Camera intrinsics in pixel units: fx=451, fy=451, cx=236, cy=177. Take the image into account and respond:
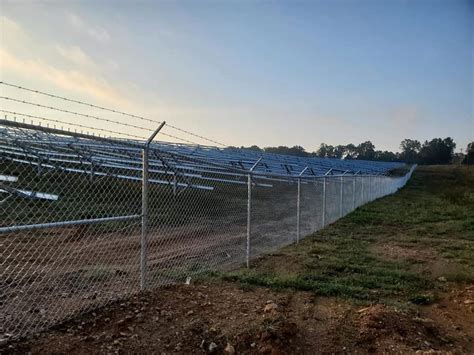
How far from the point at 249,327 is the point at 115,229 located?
7.19 metres

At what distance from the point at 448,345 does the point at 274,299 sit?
1970 millimetres

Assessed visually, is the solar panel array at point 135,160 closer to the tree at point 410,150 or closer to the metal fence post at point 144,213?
the metal fence post at point 144,213

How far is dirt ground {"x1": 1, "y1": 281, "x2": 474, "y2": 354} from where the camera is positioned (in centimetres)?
385

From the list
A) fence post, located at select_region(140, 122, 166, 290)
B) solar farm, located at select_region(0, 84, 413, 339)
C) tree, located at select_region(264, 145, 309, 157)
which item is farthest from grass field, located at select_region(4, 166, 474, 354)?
tree, located at select_region(264, 145, 309, 157)

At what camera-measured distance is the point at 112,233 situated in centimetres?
1037

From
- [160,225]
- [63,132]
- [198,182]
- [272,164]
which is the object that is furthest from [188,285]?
[272,164]

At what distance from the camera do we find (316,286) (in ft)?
20.2

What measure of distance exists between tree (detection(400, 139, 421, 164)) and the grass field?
9296 cm

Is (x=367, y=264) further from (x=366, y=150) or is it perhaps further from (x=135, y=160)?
(x=366, y=150)

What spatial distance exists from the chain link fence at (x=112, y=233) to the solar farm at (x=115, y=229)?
0.02 m

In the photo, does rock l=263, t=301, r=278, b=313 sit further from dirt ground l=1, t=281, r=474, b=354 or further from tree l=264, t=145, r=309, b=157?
tree l=264, t=145, r=309, b=157

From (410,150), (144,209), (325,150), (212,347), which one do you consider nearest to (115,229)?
(144,209)

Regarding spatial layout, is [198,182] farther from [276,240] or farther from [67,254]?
[67,254]

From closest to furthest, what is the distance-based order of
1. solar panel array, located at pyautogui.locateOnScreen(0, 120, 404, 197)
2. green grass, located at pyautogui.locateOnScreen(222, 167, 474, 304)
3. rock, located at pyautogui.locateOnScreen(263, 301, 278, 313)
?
rock, located at pyautogui.locateOnScreen(263, 301, 278, 313)
green grass, located at pyautogui.locateOnScreen(222, 167, 474, 304)
solar panel array, located at pyautogui.locateOnScreen(0, 120, 404, 197)
